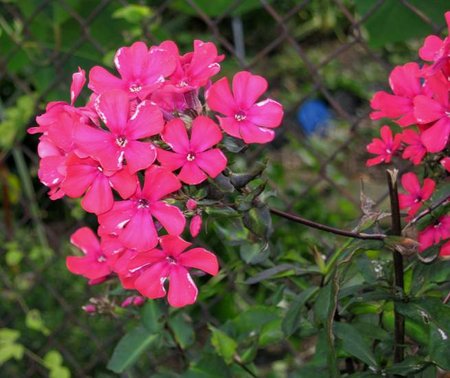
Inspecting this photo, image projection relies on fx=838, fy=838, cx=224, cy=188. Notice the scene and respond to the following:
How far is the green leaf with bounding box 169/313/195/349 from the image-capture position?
4.14 feet

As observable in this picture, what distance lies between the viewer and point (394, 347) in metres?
1.00

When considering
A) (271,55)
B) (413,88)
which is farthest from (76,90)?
(271,55)

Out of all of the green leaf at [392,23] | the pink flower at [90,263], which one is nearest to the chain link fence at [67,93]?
the green leaf at [392,23]

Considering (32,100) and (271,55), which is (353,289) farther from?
(271,55)

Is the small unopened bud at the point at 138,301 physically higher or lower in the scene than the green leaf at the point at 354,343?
lower

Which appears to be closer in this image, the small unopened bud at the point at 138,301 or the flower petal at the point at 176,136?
the flower petal at the point at 176,136

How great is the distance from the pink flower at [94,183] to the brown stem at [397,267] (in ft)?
0.93

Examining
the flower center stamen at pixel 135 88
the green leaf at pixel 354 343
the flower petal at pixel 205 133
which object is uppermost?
the flower center stamen at pixel 135 88

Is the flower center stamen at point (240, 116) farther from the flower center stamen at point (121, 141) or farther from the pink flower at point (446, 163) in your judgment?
the pink flower at point (446, 163)

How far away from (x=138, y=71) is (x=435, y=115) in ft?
1.03

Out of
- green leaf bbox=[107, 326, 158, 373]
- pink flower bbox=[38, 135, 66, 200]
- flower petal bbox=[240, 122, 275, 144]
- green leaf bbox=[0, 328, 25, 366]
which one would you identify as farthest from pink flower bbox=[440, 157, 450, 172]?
green leaf bbox=[0, 328, 25, 366]

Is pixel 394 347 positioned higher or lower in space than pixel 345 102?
higher

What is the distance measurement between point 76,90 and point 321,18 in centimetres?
337

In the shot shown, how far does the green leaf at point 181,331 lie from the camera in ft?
4.14
